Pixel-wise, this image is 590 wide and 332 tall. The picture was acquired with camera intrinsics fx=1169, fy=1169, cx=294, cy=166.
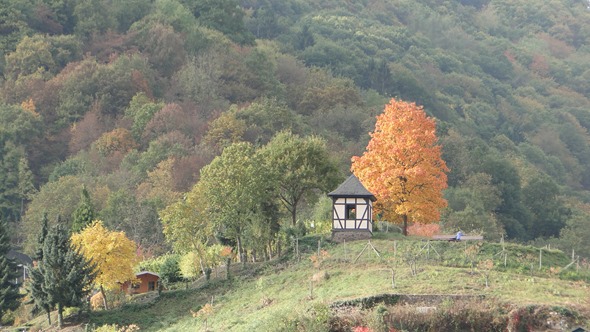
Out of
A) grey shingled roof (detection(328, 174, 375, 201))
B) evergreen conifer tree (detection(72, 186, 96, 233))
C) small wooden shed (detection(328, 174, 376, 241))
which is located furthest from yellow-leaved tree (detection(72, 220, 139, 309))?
grey shingled roof (detection(328, 174, 375, 201))

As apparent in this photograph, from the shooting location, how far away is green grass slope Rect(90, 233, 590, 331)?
5059 centimetres

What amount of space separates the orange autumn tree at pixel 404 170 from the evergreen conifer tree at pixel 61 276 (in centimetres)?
1678

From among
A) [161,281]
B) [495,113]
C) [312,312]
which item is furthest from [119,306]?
[495,113]

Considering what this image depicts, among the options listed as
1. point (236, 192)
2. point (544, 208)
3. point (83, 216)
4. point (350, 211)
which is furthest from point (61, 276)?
point (544, 208)

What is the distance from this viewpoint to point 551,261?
5825 cm

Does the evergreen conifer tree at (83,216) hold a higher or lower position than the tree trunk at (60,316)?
higher

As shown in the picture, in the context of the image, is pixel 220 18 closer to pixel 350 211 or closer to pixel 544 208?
pixel 544 208

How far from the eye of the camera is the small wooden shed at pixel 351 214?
63.2 metres

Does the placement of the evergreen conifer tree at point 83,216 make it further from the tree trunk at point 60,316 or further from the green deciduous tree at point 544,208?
the green deciduous tree at point 544,208

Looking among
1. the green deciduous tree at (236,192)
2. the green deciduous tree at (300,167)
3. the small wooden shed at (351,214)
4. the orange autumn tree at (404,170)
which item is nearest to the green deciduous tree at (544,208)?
the orange autumn tree at (404,170)

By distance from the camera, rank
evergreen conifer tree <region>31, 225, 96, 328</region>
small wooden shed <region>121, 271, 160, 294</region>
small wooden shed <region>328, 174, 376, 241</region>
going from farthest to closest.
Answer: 1. small wooden shed <region>121, 271, 160, 294</region>
2. small wooden shed <region>328, 174, 376, 241</region>
3. evergreen conifer tree <region>31, 225, 96, 328</region>

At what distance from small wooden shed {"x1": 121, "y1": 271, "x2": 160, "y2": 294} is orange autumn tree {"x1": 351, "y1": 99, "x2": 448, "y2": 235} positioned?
13.0m

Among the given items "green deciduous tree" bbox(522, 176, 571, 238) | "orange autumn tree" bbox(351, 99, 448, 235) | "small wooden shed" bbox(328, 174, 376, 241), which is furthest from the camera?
"green deciduous tree" bbox(522, 176, 571, 238)

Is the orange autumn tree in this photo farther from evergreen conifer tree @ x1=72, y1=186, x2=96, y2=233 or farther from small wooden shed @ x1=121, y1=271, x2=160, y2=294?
evergreen conifer tree @ x1=72, y1=186, x2=96, y2=233
